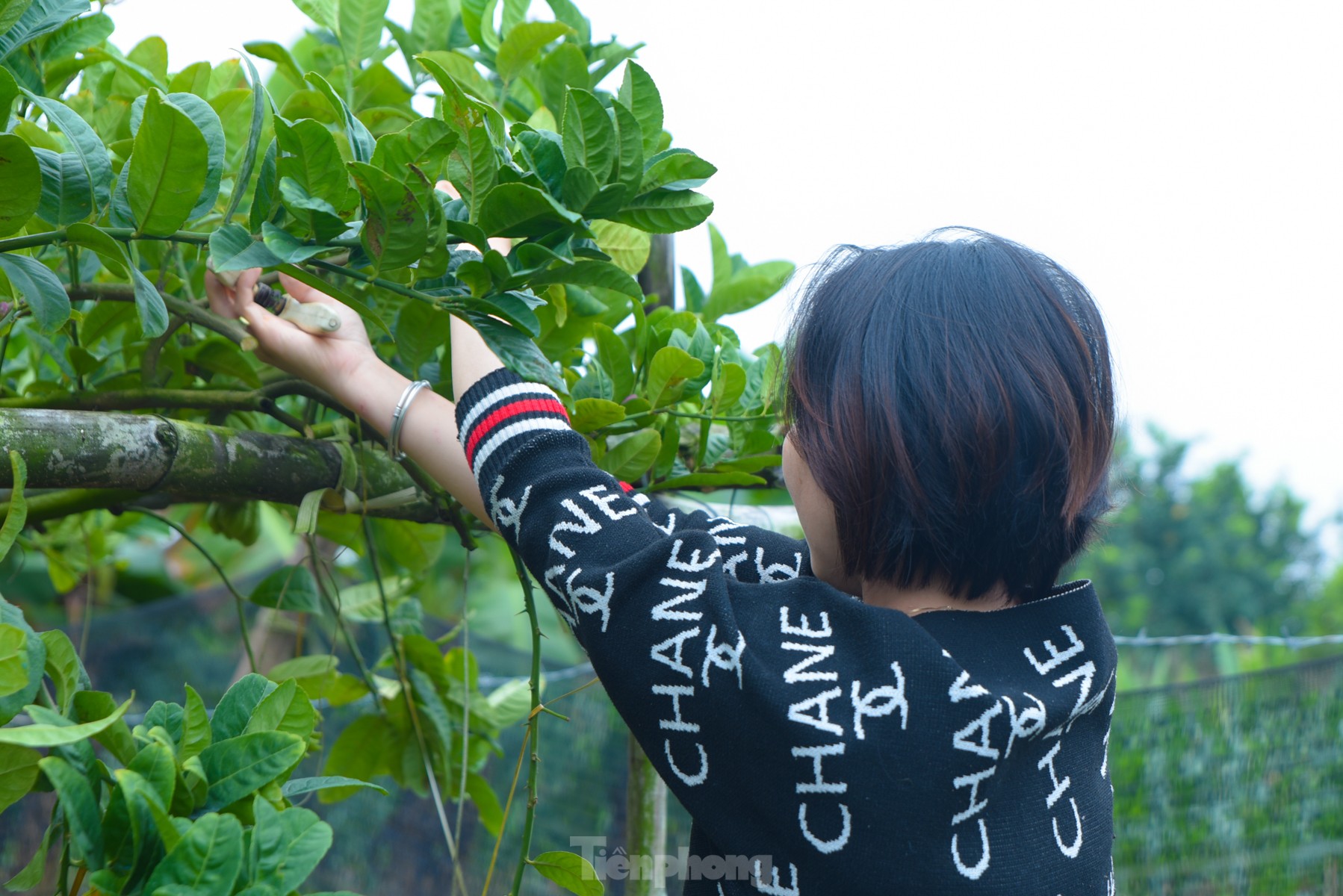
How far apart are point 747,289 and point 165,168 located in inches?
28.0

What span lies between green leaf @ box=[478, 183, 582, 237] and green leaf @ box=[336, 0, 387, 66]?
1.40 feet

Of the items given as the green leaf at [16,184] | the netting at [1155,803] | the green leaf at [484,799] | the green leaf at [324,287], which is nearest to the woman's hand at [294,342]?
the green leaf at [324,287]

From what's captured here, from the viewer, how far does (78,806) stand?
56cm

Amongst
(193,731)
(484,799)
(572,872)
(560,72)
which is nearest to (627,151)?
(560,72)

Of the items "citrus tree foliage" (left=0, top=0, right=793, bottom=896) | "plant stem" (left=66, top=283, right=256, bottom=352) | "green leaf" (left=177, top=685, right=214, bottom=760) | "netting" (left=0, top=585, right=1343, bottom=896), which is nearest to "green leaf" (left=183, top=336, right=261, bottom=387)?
"citrus tree foliage" (left=0, top=0, right=793, bottom=896)

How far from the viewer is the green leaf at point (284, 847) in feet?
1.82

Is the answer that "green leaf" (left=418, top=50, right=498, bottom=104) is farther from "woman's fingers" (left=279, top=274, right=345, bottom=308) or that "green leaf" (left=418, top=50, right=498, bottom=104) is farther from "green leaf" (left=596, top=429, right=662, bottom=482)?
"green leaf" (left=596, top=429, right=662, bottom=482)

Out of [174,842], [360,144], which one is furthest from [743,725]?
[360,144]

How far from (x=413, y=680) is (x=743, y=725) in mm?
608

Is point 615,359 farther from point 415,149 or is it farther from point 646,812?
point 646,812

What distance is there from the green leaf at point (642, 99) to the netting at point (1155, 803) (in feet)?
4.77

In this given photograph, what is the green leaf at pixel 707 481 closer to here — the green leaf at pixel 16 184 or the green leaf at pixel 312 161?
the green leaf at pixel 312 161

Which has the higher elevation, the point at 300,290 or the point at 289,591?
the point at 300,290

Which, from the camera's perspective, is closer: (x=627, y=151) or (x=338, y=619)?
(x=627, y=151)
